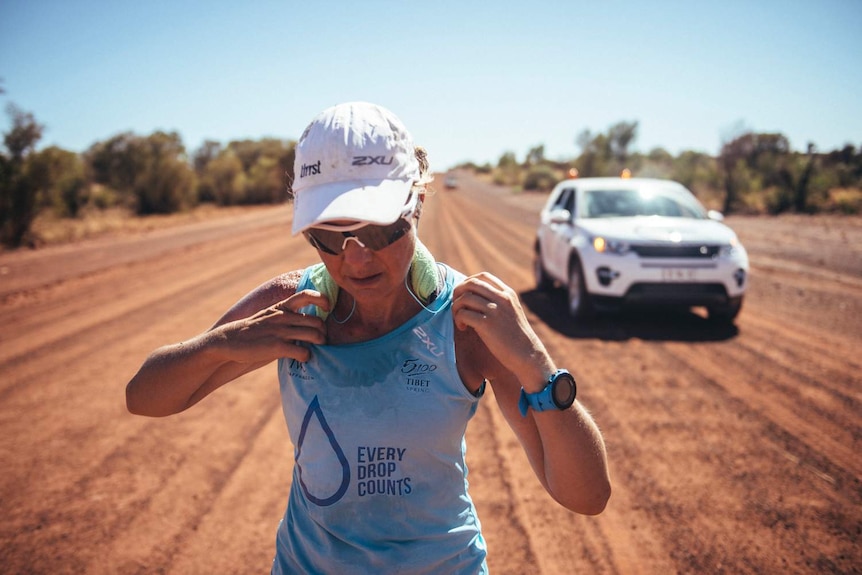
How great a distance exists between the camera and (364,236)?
1.37 meters

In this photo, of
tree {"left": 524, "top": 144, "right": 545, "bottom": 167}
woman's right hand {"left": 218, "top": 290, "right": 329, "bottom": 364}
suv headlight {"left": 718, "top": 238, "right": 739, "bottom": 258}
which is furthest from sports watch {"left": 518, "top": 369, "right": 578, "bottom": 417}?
tree {"left": 524, "top": 144, "right": 545, "bottom": 167}

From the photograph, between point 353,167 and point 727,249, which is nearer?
point 353,167

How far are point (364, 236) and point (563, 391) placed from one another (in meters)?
0.62

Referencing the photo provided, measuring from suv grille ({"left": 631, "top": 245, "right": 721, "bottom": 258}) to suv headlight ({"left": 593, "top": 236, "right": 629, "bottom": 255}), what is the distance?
151mm

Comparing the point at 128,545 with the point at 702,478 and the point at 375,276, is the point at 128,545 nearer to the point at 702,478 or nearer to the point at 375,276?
the point at 375,276

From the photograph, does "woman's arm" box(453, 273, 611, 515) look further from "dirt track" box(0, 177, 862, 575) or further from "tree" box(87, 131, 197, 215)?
"tree" box(87, 131, 197, 215)

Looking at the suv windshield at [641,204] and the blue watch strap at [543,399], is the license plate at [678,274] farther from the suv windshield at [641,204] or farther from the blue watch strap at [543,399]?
the blue watch strap at [543,399]

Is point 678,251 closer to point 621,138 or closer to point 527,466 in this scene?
point 527,466

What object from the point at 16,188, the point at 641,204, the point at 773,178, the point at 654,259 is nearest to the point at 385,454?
the point at 654,259

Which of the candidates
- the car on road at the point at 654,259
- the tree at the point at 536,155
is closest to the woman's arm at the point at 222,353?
the car on road at the point at 654,259

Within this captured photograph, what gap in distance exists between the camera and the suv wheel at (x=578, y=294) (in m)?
7.40

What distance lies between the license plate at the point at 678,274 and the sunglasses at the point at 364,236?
630cm

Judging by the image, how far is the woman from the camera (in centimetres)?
132

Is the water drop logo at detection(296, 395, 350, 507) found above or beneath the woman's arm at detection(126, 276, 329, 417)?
beneath
